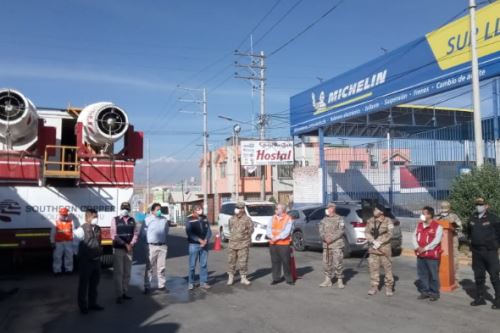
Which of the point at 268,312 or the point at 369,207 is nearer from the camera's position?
the point at 268,312

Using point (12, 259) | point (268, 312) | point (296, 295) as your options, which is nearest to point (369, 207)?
point (296, 295)

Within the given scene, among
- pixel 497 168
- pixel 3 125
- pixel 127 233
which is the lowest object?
pixel 127 233

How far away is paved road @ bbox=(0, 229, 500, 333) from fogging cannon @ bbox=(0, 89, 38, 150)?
3149 millimetres

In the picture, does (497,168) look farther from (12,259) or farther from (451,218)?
(12,259)


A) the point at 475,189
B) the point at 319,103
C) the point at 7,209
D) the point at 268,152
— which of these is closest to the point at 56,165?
the point at 7,209

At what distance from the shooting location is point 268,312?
337 inches

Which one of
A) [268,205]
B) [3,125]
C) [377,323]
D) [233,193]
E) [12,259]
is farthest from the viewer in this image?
[233,193]

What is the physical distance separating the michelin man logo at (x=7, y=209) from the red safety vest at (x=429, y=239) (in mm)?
8567

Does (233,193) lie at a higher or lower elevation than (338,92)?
lower

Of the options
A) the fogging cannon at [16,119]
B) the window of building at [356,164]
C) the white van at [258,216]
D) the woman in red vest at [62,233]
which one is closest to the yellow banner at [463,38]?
the white van at [258,216]

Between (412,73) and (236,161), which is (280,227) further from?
(236,161)

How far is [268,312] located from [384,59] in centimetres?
1611

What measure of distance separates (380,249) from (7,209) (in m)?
8.04

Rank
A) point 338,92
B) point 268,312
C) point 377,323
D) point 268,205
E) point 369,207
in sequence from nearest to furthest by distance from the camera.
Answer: point 377,323 < point 268,312 < point 369,207 < point 268,205 < point 338,92
